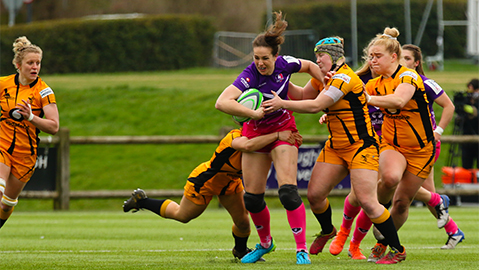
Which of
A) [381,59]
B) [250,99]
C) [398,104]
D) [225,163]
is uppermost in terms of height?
[381,59]

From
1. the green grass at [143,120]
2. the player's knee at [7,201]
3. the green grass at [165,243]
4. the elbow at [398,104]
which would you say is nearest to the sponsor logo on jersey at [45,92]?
the player's knee at [7,201]

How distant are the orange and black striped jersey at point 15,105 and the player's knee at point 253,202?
216cm

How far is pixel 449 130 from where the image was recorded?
56.7 feet

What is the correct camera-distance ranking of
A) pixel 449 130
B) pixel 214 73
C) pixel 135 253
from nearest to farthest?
pixel 135 253, pixel 449 130, pixel 214 73

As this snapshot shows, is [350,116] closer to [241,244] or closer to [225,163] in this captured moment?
[225,163]

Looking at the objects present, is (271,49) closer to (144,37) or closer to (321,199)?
(321,199)

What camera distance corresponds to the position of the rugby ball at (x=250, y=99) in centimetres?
582

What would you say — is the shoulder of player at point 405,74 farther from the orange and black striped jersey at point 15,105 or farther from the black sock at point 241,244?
the orange and black striped jersey at point 15,105

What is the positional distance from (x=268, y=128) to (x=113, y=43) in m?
21.2

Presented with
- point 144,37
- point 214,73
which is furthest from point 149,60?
point 214,73

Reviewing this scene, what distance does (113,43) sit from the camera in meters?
26.4

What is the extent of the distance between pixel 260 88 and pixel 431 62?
76.5ft

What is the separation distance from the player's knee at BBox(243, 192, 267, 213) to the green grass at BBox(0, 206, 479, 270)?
0.50 metres

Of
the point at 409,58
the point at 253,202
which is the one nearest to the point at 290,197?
the point at 253,202
